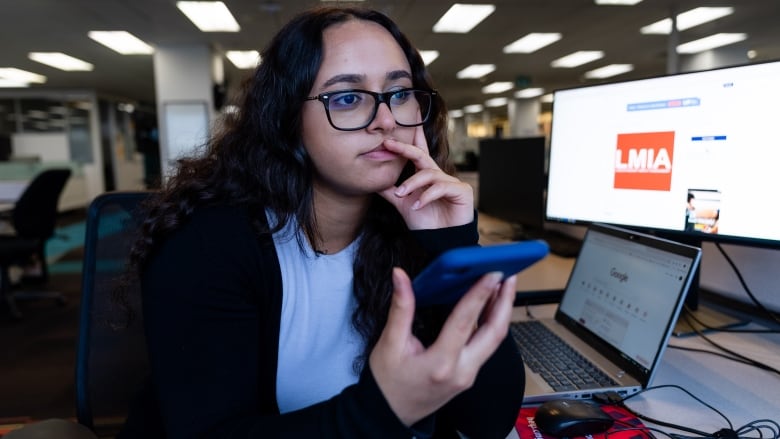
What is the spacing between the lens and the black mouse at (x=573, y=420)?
0.68m

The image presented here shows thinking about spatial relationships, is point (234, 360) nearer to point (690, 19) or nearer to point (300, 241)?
point (300, 241)

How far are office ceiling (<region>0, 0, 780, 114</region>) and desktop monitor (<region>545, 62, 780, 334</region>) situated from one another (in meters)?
3.06

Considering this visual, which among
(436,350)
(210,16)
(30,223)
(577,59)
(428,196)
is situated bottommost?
(30,223)

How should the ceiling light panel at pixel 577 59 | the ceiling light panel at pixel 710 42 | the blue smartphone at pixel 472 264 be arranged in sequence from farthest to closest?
the ceiling light panel at pixel 577 59
the ceiling light panel at pixel 710 42
the blue smartphone at pixel 472 264

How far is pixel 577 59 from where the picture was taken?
27.5 feet

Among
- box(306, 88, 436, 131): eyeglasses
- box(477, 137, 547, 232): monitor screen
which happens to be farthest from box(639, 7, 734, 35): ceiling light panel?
box(306, 88, 436, 131): eyeglasses

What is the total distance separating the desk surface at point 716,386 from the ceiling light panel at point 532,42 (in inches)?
247

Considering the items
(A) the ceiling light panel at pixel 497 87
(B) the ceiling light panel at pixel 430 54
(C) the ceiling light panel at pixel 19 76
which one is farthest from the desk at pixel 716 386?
(A) the ceiling light panel at pixel 497 87

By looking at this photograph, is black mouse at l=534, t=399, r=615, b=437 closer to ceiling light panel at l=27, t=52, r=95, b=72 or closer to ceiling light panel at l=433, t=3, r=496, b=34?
ceiling light panel at l=433, t=3, r=496, b=34

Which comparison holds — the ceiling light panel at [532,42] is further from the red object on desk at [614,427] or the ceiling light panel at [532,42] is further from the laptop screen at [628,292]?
the red object on desk at [614,427]

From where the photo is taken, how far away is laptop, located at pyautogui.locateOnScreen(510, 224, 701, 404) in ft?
2.66

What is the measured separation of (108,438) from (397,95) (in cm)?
91

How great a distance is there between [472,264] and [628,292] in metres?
0.65

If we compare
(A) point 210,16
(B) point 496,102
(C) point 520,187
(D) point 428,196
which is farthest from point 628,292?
(B) point 496,102
